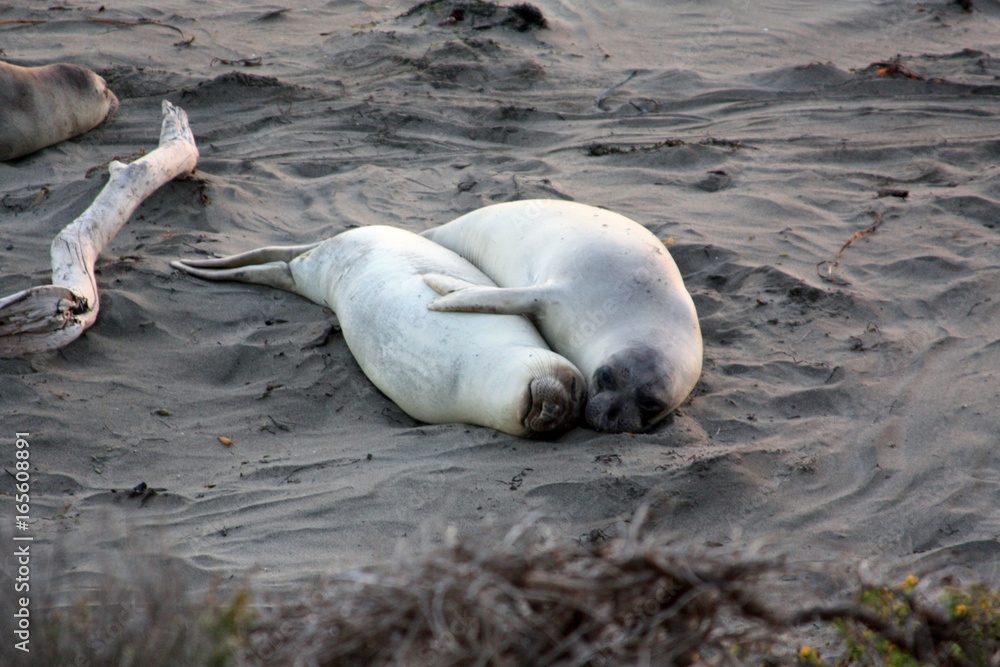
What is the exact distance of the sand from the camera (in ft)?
11.0

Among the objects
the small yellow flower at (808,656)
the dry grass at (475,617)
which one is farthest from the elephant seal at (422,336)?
the dry grass at (475,617)

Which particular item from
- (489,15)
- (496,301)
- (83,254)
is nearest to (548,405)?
(496,301)

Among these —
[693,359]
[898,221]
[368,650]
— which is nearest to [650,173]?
[898,221]

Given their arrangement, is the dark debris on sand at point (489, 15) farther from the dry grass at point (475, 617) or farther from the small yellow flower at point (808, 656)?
the dry grass at point (475, 617)

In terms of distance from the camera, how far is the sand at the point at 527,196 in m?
3.34

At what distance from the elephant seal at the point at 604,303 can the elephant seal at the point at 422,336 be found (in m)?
0.10

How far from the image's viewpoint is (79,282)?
181 inches

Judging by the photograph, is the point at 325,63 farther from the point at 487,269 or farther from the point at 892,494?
the point at 892,494

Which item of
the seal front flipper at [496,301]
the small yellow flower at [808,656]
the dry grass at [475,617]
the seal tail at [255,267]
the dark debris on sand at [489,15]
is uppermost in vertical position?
the dark debris on sand at [489,15]

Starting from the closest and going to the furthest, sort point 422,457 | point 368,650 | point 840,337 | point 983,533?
point 368,650, point 983,533, point 422,457, point 840,337

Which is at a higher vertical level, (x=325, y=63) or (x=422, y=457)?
(x=325, y=63)

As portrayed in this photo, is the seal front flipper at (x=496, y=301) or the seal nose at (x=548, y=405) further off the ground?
the seal front flipper at (x=496, y=301)

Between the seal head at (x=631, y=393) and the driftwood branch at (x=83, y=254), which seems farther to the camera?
the driftwood branch at (x=83, y=254)

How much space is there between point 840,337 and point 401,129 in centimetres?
393
